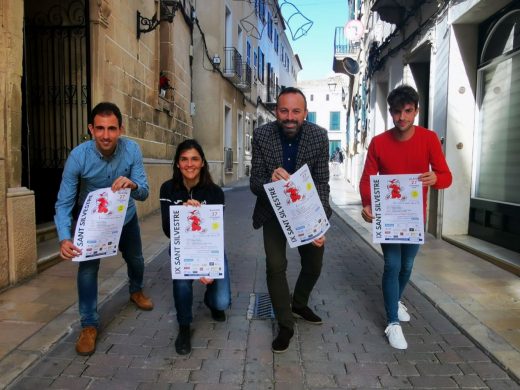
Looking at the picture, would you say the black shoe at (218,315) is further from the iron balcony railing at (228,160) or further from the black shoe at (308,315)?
the iron balcony railing at (228,160)

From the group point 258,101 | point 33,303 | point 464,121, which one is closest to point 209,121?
point 258,101

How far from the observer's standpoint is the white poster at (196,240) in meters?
3.18

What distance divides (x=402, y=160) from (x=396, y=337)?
1.29 m

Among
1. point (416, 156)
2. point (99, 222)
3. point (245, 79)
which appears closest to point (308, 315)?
point (416, 156)

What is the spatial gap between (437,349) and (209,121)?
14.6 metres

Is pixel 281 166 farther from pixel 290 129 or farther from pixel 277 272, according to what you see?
pixel 277 272

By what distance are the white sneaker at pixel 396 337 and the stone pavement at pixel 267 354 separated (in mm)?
49

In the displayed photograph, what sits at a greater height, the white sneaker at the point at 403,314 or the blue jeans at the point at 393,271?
the blue jeans at the point at 393,271

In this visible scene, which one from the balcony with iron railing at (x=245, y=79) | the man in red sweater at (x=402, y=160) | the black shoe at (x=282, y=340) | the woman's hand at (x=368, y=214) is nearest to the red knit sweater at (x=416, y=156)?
the man in red sweater at (x=402, y=160)

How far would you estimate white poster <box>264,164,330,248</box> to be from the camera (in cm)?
317

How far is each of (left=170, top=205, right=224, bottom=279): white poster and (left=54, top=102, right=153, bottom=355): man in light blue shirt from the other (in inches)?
18.8

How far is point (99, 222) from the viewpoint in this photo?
10.4ft

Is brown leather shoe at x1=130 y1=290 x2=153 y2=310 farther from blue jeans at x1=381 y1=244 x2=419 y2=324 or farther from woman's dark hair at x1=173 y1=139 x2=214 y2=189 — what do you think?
blue jeans at x1=381 y1=244 x2=419 y2=324

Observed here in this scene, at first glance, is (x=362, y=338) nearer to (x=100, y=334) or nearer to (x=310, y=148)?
(x=310, y=148)
